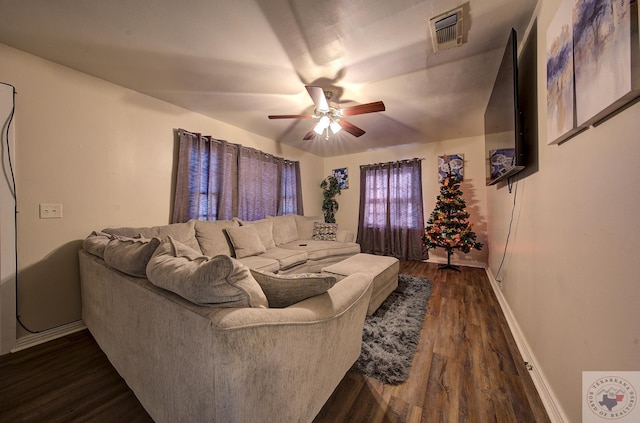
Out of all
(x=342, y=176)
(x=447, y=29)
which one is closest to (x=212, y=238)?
(x=447, y=29)

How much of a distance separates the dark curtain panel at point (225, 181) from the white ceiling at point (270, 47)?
1.98 ft

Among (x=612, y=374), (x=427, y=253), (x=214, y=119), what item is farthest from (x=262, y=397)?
(x=427, y=253)

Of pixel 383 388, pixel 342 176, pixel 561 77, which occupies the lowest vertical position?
pixel 383 388

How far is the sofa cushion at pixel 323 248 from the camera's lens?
323 cm

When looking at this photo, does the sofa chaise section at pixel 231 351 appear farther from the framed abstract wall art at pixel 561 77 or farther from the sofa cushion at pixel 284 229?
the sofa cushion at pixel 284 229

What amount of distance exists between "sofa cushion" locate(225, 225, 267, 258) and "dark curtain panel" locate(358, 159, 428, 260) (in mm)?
2764

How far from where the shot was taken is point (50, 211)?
6.40ft

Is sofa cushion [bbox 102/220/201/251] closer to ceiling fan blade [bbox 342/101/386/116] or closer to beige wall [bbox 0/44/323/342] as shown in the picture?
beige wall [bbox 0/44/323/342]

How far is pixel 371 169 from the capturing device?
16.2 feet

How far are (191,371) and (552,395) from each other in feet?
5.83

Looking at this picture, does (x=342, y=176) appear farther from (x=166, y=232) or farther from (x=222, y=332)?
(x=222, y=332)

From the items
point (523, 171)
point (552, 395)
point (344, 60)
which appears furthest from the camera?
point (344, 60)

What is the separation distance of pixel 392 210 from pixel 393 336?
10.7ft

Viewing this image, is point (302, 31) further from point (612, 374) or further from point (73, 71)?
point (612, 374)
